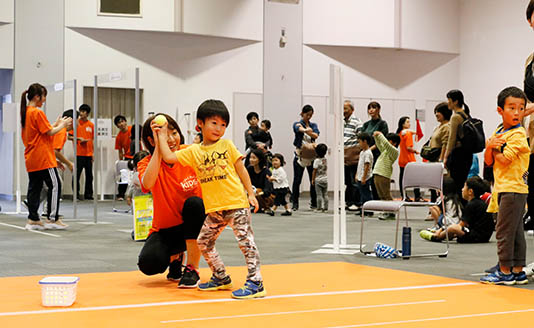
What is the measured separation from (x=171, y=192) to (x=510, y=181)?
228cm

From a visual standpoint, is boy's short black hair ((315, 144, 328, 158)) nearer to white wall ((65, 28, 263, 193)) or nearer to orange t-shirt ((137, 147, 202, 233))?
white wall ((65, 28, 263, 193))

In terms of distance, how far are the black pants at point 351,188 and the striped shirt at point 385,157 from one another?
1190 millimetres

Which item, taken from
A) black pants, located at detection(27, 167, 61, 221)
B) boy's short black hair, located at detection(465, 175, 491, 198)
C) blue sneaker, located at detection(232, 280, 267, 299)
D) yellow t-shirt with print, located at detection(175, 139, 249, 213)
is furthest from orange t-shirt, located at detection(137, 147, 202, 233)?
black pants, located at detection(27, 167, 61, 221)

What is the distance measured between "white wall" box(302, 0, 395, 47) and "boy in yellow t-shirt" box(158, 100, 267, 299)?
12839 millimetres

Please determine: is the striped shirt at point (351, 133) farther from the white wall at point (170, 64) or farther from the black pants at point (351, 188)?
the white wall at point (170, 64)

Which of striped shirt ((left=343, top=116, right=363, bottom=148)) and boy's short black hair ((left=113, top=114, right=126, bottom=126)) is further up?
boy's short black hair ((left=113, top=114, right=126, bottom=126))

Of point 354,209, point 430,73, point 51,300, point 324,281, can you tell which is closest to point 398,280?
point 324,281

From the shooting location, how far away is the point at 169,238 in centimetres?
521

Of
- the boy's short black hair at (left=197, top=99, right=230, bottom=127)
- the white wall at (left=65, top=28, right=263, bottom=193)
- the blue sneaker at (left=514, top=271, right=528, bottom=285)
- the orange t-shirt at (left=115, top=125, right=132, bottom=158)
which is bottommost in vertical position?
the blue sneaker at (left=514, top=271, right=528, bottom=285)

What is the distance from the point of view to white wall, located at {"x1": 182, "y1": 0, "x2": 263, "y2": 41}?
52.0ft

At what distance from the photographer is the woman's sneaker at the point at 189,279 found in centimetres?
510

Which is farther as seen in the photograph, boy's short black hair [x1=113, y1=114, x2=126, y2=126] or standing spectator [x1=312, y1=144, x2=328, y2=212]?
boy's short black hair [x1=113, y1=114, x2=126, y2=126]

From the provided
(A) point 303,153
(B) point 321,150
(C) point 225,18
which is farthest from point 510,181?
(C) point 225,18

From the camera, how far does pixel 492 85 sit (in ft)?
59.9
